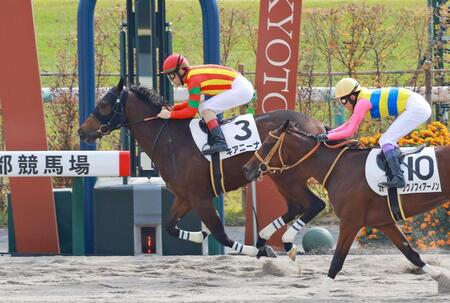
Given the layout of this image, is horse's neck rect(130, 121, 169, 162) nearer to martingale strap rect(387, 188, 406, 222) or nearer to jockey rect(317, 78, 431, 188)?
jockey rect(317, 78, 431, 188)

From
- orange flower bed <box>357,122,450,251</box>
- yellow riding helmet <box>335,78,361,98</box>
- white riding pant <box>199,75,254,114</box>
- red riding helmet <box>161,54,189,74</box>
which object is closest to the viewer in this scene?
yellow riding helmet <box>335,78,361,98</box>

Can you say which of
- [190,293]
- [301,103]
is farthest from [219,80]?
[301,103]

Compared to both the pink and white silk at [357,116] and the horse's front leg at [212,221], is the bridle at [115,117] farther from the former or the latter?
the pink and white silk at [357,116]

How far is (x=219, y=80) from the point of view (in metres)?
11.4

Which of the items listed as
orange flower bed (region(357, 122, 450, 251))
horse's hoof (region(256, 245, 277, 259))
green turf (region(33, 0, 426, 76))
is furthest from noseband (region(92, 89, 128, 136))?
green turf (region(33, 0, 426, 76))

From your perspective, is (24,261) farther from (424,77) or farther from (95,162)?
(424,77)

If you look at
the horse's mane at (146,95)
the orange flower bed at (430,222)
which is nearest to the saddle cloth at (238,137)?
the horse's mane at (146,95)

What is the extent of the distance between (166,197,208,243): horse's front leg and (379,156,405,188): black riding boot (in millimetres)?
2267

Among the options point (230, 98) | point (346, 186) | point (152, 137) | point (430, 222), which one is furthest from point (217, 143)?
point (430, 222)

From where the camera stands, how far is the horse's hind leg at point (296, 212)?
1112cm

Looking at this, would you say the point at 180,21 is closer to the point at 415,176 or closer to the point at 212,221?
the point at 212,221

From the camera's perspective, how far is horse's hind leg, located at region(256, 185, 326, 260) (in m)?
11.1

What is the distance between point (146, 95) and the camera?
11516 millimetres

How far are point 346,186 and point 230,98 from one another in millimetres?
1962
